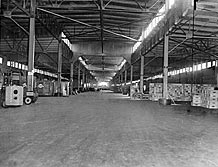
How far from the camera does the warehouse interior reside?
4.32 meters

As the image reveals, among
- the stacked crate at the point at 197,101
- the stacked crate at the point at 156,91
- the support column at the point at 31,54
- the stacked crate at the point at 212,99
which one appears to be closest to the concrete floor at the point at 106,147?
the stacked crate at the point at 212,99

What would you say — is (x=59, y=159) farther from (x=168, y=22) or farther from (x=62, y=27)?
(x=62, y=27)

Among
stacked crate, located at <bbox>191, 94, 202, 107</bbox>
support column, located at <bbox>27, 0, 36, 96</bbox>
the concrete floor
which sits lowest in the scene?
the concrete floor

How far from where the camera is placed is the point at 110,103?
18047 millimetres

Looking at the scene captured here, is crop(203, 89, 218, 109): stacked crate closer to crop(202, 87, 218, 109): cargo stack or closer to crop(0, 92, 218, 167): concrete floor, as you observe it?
crop(202, 87, 218, 109): cargo stack

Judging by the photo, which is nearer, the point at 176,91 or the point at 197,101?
the point at 197,101

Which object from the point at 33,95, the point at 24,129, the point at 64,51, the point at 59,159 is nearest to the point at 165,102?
the point at 33,95

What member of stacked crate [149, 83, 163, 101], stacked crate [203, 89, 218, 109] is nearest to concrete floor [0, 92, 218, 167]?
stacked crate [203, 89, 218, 109]

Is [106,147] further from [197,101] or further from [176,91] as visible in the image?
[176,91]

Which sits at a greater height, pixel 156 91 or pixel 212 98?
pixel 156 91

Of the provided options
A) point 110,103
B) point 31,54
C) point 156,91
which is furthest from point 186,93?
point 31,54

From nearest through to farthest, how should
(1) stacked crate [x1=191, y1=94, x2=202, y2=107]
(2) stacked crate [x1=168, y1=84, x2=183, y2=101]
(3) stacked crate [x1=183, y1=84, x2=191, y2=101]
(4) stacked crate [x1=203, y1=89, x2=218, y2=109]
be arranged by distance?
(4) stacked crate [x1=203, y1=89, x2=218, y2=109] → (1) stacked crate [x1=191, y1=94, x2=202, y2=107] → (2) stacked crate [x1=168, y1=84, x2=183, y2=101] → (3) stacked crate [x1=183, y1=84, x2=191, y2=101]

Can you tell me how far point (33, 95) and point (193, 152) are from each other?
13129 mm

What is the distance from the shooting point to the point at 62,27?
2539cm
